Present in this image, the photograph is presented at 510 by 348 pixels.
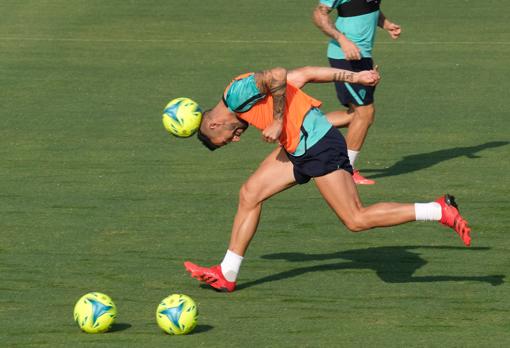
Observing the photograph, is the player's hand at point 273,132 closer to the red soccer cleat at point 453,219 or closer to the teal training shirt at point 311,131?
the teal training shirt at point 311,131

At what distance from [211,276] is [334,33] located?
3864mm

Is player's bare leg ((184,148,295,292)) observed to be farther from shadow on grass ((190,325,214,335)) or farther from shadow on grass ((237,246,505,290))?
shadow on grass ((190,325,214,335))

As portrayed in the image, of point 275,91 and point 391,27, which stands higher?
point 275,91

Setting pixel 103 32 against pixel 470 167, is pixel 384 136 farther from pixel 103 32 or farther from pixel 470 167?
pixel 103 32

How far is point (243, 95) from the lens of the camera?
34.2ft

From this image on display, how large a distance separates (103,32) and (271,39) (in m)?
3.02

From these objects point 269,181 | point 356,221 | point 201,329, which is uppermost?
point 269,181

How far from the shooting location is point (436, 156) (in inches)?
630

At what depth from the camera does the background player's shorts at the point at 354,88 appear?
14523 millimetres

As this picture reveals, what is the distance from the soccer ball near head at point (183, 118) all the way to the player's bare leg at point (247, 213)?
2.37 feet

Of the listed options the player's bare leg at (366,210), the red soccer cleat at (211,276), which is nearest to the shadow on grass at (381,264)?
the red soccer cleat at (211,276)

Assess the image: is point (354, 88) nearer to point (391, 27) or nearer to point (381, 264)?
point (391, 27)

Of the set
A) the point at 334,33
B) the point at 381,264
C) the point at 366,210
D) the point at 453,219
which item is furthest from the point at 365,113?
the point at 453,219

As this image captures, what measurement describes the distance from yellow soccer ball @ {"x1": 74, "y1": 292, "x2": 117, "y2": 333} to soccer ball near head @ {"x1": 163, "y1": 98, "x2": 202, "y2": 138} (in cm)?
157
